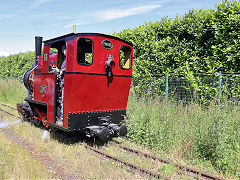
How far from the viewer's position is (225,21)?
6129mm

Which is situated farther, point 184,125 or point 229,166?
point 184,125

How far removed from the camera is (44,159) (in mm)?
4906

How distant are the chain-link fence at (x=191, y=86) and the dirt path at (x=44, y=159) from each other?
11.5ft

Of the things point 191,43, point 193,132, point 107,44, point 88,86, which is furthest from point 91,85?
point 191,43

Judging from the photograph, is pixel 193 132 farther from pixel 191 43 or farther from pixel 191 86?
pixel 191 43

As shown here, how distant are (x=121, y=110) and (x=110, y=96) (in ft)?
2.37

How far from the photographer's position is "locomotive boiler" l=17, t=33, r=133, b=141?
4.86 metres

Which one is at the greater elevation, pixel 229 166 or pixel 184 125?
pixel 184 125

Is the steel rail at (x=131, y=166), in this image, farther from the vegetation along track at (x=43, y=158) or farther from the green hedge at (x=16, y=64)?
the green hedge at (x=16, y=64)

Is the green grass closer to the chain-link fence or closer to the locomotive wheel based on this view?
the chain-link fence

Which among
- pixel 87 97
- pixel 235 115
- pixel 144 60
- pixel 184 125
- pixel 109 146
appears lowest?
pixel 109 146

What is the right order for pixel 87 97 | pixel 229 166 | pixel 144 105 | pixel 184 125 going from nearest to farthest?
1. pixel 229 166
2. pixel 87 97
3. pixel 184 125
4. pixel 144 105

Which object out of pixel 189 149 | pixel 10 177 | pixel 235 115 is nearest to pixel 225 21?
pixel 235 115

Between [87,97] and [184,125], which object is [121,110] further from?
[184,125]
